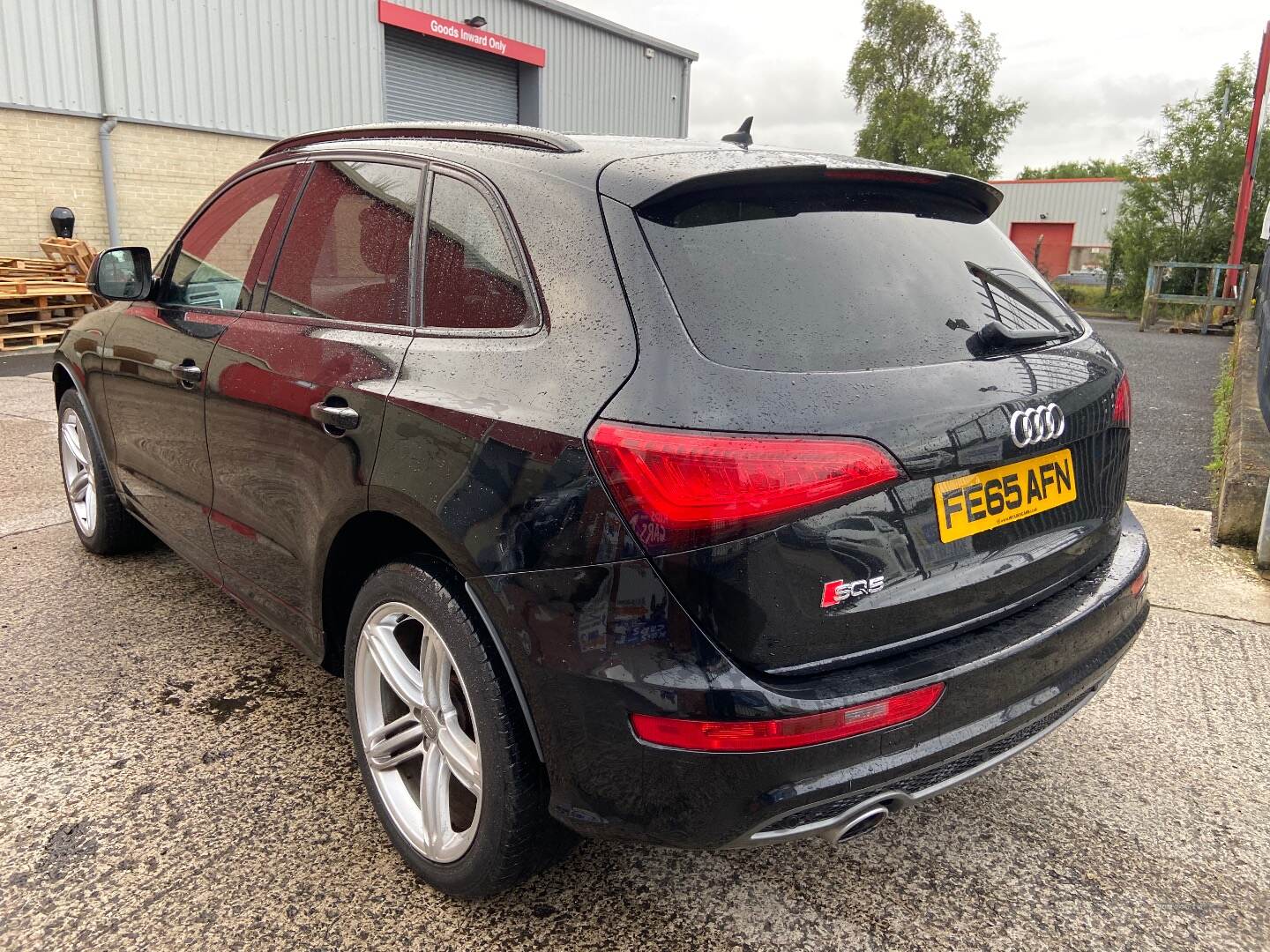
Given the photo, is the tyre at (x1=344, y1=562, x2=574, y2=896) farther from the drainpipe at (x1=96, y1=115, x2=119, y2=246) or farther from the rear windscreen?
the drainpipe at (x1=96, y1=115, x2=119, y2=246)

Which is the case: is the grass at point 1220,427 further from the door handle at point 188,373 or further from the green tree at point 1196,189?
the green tree at point 1196,189

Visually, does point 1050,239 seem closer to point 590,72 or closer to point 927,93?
point 927,93

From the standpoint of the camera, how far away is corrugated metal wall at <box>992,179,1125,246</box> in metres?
43.5

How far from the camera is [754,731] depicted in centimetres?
160

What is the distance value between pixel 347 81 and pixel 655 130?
380 inches

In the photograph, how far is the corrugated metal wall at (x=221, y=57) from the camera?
12.0m

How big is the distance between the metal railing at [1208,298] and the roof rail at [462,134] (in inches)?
697

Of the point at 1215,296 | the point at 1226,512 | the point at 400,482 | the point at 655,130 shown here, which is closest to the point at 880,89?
the point at 655,130

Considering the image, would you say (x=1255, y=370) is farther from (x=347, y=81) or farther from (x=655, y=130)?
(x=655, y=130)

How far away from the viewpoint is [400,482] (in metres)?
1.97

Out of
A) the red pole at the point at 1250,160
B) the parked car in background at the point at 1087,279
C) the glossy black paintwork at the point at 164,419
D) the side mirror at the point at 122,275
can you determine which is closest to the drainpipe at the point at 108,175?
the side mirror at the point at 122,275

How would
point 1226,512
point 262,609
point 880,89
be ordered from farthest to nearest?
point 880,89 < point 1226,512 < point 262,609

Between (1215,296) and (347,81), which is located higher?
(347,81)

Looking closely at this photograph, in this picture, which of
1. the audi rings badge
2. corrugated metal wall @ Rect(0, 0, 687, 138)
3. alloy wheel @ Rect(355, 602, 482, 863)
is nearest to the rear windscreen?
the audi rings badge
